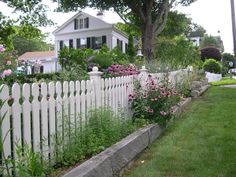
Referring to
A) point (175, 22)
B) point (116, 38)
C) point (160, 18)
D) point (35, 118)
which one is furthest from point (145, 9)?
point (35, 118)

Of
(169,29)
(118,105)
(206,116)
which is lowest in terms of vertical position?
(206,116)

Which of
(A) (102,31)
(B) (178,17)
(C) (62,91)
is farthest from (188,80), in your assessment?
(A) (102,31)

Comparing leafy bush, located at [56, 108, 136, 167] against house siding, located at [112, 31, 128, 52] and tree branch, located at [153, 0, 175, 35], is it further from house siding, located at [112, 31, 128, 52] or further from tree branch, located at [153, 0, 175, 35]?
house siding, located at [112, 31, 128, 52]

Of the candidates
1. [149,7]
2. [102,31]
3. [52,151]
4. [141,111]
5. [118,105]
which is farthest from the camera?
[102,31]

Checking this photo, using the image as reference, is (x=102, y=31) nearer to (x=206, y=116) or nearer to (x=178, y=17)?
(x=178, y=17)

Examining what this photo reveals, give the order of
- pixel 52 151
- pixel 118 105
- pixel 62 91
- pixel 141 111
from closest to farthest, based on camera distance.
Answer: pixel 52 151 < pixel 62 91 < pixel 118 105 < pixel 141 111

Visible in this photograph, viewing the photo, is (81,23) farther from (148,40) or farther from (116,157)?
(116,157)

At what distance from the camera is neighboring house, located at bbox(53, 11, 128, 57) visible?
122ft

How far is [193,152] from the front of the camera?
5.07 metres

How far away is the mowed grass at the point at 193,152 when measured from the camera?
166 inches

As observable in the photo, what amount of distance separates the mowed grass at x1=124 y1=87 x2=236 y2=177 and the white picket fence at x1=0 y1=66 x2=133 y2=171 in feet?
3.31

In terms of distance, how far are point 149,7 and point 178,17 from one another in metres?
7.22

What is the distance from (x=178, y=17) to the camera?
93.4 feet

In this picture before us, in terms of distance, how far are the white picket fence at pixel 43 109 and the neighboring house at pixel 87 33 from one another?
106 ft
